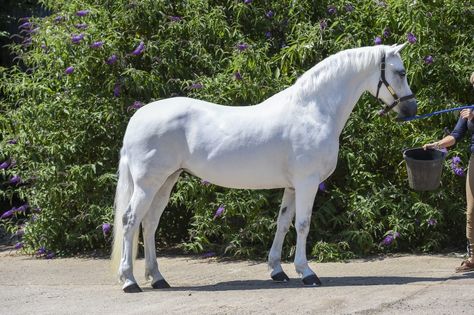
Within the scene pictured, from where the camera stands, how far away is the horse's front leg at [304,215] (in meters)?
6.64

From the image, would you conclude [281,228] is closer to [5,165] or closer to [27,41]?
[5,165]

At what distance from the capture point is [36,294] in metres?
6.85

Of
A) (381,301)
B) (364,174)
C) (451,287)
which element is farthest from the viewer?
(364,174)

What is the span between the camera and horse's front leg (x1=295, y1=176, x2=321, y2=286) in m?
6.64

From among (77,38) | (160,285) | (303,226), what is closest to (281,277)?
(303,226)

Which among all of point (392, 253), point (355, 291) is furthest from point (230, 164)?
point (392, 253)

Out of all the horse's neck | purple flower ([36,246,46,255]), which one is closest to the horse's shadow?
the horse's neck

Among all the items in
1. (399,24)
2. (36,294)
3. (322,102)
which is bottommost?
(36,294)

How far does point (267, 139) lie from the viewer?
6.76 meters

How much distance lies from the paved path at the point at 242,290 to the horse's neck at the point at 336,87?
1359mm

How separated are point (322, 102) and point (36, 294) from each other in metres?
2.79

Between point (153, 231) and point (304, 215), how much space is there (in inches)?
52.4

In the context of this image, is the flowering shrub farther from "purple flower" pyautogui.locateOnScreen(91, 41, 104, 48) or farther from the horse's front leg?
the horse's front leg

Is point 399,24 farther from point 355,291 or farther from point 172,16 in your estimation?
point 355,291
